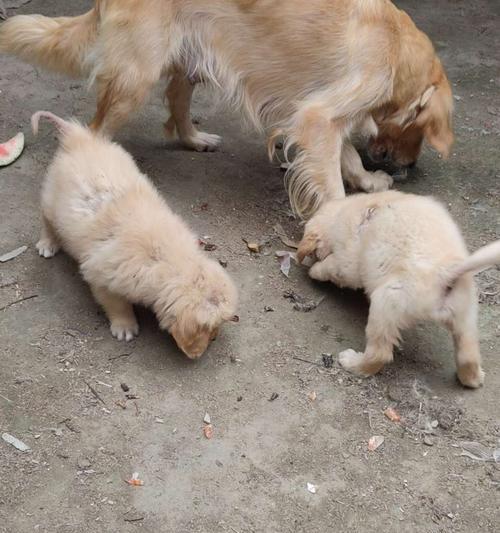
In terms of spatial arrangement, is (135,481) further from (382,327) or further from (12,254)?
(12,254)

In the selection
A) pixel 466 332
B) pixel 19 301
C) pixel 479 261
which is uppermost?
pixel 479 261

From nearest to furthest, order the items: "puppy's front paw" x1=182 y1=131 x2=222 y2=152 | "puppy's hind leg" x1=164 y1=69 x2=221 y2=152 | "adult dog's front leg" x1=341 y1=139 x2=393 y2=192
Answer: "adult dog's front leg" x1=341 y1=139 x2=393 y2=192
"puppy's hind leg" x1=164 y1=69 x2=221 y2=152
"puppy's front paw" x1=182 y1=131 x2=222 y2=152

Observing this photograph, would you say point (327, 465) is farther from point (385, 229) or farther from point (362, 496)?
point (385, 229)


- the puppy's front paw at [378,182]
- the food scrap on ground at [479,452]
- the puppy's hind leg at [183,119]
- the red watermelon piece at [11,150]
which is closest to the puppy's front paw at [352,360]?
the food scrap on ground at [479,452]

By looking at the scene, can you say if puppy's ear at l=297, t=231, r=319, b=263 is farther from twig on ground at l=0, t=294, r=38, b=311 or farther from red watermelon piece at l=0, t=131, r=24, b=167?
red watermelon piece at l=0, t=131, r=24, b=167

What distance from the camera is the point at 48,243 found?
434 centimetres

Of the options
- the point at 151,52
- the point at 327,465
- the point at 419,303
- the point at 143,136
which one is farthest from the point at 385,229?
the point at 143,136

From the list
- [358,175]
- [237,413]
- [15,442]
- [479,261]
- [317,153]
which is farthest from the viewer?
[358,175]

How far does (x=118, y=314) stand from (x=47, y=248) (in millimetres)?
783

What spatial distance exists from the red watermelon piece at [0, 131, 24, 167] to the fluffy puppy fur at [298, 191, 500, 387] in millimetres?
2375

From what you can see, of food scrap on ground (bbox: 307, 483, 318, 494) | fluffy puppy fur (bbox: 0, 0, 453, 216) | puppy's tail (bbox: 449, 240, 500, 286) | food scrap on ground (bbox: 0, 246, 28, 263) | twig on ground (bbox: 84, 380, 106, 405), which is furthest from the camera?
fluffy puppy fur (bbox: 0, 0, 453, 216)

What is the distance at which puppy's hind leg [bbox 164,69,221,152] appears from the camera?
5.19 m

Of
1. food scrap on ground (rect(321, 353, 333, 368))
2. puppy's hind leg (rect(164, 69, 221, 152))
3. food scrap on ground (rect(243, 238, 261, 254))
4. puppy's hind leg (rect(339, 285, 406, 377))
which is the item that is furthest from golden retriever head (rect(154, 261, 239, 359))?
puppy's hind leg (rect(164, 69, 221, 152))

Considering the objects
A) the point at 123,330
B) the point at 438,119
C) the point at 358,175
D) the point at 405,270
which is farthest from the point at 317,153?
the point at 123,330
